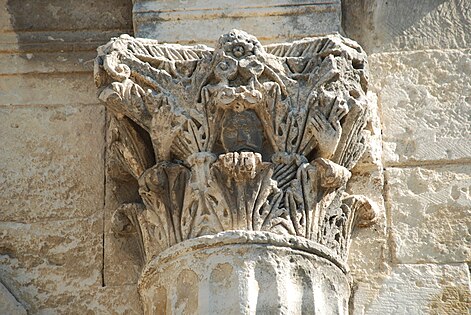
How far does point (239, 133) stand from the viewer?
15.3 ft

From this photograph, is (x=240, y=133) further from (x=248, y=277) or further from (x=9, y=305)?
(x=9, y=305)

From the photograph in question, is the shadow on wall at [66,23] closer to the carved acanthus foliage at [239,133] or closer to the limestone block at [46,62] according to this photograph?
the limestone block at [46,62]

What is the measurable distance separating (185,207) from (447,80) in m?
1.29

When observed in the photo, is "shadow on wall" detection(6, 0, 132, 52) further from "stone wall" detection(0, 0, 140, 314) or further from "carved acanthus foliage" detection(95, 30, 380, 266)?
"carved acanthus foliage" detection(95, 30, 380, 266)

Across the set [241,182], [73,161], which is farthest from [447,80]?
[73,161]

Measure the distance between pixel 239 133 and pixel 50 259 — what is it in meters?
0.91

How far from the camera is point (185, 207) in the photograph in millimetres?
4586

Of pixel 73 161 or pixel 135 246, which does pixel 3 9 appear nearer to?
pixel 73 161

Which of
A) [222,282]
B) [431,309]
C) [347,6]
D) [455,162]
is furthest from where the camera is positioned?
[347,6]

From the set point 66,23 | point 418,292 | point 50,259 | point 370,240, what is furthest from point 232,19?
point 418,292

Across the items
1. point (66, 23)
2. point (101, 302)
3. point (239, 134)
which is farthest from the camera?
point (66, 23)

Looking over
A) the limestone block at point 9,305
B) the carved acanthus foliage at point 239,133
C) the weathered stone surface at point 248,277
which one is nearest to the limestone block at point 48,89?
the carved acanthus foliage at point 239,133

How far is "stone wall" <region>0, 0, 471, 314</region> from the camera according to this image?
4.80 metres

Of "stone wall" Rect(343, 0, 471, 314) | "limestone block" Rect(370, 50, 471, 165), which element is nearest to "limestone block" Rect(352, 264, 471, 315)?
"stone wall" Rect(343, 0, 471, 314)
